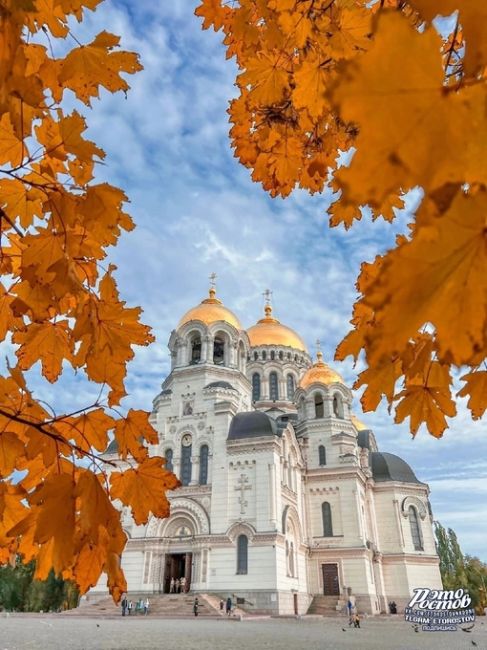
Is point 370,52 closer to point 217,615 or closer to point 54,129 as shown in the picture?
point 54,129

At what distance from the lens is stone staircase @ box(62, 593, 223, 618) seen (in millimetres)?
19453

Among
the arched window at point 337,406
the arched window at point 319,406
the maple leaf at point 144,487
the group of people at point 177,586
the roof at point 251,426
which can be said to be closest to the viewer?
the maple leaf at point 144,487

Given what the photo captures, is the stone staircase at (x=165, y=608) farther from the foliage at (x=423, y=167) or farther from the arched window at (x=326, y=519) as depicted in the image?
the foliage at (x=423, y=167)

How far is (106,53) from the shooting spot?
5.04 feet

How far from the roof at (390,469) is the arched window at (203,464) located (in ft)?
42.8

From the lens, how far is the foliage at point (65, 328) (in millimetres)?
1324

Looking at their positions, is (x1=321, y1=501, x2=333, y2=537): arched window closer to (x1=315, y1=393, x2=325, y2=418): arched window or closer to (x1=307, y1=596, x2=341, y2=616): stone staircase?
(x1=307, y1=596, x2=341, y2=616): stone staircase

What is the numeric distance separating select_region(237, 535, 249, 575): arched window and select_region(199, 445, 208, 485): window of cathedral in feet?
9.94

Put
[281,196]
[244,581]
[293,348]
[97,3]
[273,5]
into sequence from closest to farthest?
1. [97,3]
2. [273,5]
3. [281,196]
4. [244,581]
5. [293,348]

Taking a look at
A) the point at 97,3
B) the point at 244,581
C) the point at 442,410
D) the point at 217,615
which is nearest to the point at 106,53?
the point at 97,3

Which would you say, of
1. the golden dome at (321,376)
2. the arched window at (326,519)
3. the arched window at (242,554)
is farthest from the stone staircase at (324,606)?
the golden dome at (321,376)

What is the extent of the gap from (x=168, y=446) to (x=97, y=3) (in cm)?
2373

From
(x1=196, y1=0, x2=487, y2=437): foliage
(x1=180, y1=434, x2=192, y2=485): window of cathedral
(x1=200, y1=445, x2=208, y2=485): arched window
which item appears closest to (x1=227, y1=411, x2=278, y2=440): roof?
(x1=200, y1=445, x2=208, y2=485): arched window

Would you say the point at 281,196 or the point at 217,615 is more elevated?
the point at 281,196
